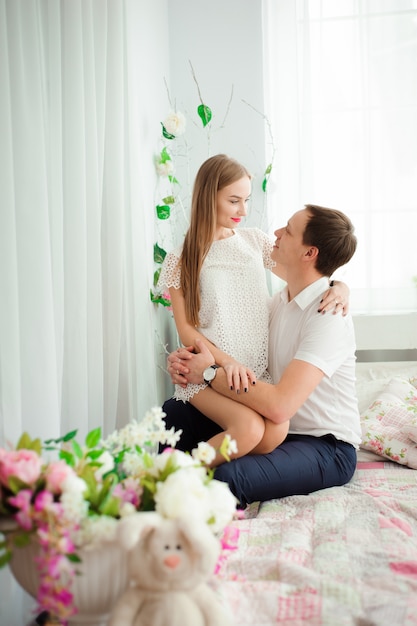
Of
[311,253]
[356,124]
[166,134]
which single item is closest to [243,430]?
[311,253]

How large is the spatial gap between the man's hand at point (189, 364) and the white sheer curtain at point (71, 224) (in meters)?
0.19

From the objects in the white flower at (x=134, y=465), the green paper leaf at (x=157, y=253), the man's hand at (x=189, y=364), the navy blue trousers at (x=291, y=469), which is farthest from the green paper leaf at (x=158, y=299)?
the white flower at (x=134, y=465)

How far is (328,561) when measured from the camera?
4.88 ft

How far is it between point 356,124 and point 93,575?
8.65 ft

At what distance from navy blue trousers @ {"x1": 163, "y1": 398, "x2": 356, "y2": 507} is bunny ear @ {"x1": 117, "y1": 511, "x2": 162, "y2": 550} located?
878mm

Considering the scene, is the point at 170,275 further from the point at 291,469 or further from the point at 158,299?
the point at 291,469

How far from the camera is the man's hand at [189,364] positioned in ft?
7.17

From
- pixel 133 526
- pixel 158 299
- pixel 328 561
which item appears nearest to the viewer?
pixel 133 526

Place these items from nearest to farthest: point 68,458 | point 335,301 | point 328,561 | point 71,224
→ point 68,458
point 328,561
point 71,224
point 335,301

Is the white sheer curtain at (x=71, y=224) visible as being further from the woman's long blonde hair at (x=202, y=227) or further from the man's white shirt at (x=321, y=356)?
the man's white shirt at (x=321, y=356)

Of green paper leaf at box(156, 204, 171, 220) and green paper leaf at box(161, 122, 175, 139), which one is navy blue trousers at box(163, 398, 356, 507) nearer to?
green paper leaf at box(156, 204, 171, 220)

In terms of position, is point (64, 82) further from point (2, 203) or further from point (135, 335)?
point (135, 335)

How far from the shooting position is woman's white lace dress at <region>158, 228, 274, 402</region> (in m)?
2.35


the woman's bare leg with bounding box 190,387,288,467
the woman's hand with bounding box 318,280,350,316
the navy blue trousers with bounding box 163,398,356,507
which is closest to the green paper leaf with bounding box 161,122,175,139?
the woman's hand with bounding box 318,280,350,316
